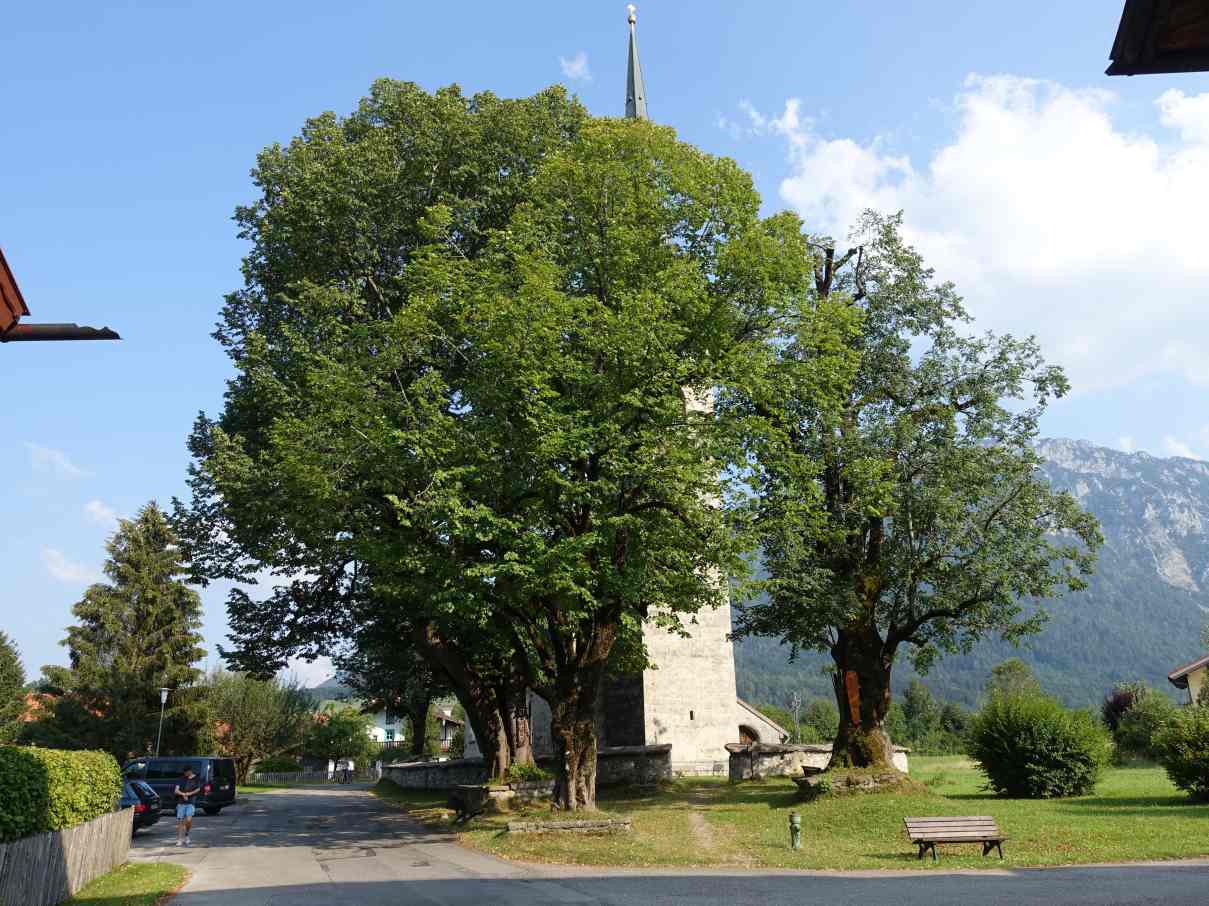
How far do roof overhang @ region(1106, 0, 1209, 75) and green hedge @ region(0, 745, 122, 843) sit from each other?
1393 cm

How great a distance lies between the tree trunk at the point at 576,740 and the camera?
21.4m

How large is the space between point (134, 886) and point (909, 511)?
65.8ft

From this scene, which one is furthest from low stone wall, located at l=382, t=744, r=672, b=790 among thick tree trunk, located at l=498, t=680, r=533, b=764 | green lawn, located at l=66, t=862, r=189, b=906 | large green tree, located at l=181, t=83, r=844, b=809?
Answer: green lawn, located at l=66, t=862, r=189, b=906

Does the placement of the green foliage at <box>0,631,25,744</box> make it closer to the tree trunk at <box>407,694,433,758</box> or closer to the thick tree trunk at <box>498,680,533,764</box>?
the tree trunk at <box>407,694,433,758</box>

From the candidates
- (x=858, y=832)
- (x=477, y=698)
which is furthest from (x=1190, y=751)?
(x=477, y=698)

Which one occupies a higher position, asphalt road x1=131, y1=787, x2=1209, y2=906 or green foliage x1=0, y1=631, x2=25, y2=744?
green foliage x1=0, y1=631, x2=25, y2=744

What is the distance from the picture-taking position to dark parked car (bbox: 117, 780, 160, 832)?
1037 inches

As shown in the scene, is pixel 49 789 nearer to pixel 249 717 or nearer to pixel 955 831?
pixel 955 831

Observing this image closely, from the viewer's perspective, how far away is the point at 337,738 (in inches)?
3068

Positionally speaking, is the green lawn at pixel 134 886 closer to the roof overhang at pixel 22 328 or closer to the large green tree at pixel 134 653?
the roof overhang at pixel 22 328

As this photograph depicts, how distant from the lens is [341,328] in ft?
79.5

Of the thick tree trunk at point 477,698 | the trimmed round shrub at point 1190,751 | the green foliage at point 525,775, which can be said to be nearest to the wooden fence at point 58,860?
the green foliage at point 525,775

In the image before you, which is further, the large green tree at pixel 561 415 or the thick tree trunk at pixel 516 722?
the thick tree trunk at pixel 516 722

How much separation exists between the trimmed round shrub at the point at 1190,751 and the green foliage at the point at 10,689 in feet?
178
